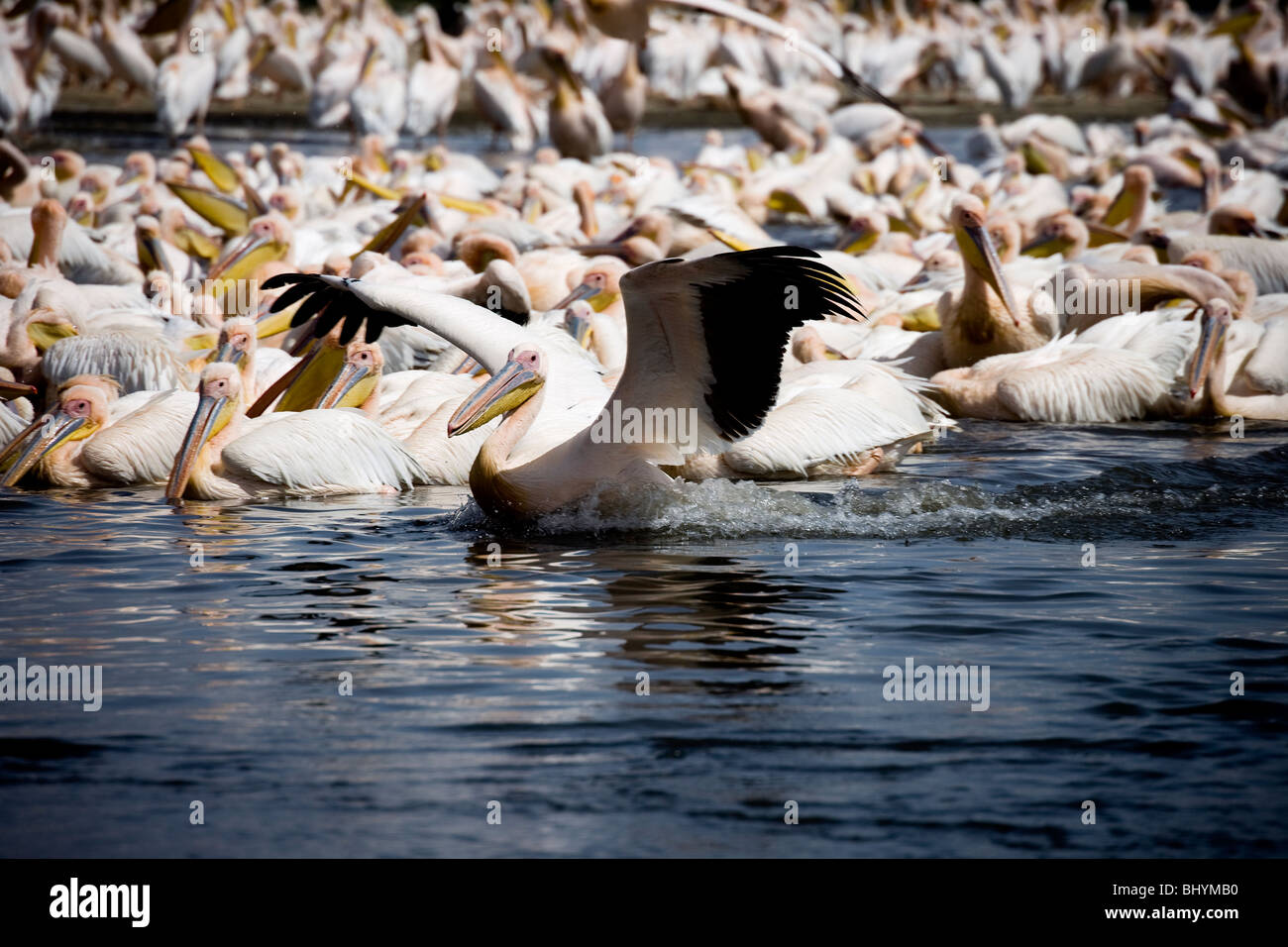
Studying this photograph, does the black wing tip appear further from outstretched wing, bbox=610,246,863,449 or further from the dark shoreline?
the dark shoreline

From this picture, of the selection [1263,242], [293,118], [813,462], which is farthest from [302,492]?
[293,118]

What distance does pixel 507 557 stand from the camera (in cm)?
539

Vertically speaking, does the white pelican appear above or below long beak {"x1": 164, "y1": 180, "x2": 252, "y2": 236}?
below

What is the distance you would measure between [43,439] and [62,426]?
9 centimetres

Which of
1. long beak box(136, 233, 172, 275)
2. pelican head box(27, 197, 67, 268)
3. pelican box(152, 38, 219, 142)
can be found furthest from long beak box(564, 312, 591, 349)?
pelican box(152, 38, 219, 142)

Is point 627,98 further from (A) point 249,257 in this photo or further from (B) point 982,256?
(B) point 982,256

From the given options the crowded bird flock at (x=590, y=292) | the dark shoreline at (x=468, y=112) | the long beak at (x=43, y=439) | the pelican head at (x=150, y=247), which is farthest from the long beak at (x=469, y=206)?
the dark shoreline at (x=468, y=112)

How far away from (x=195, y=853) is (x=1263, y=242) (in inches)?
341

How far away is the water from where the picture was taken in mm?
3221

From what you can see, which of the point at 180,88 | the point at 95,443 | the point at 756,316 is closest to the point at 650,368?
the point at 756,316

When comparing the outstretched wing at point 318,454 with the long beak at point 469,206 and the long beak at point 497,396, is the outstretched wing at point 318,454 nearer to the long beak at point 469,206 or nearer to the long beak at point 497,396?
the long beak at point 497,396

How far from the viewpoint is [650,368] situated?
535cm

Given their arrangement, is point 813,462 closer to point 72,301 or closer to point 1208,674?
point 1208,674

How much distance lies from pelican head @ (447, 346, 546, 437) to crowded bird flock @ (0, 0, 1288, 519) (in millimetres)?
13
